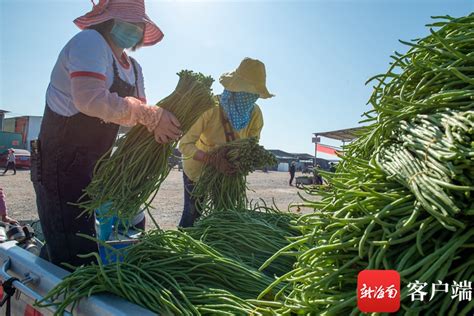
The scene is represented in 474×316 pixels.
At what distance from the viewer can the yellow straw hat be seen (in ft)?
8.58

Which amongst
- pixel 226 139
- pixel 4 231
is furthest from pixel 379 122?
pixel 4 231

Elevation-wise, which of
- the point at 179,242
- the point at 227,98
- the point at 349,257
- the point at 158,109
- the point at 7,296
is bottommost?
the point at 7,296

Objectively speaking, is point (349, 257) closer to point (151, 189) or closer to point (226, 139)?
point (151, 189)

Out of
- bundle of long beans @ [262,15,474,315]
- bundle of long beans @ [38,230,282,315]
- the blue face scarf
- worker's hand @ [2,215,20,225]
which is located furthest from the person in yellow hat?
bundle of long beans @ [262,15,474,315]

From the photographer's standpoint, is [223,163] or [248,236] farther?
[223,163]

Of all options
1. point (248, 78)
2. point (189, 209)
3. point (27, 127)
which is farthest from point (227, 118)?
point (27, 127)

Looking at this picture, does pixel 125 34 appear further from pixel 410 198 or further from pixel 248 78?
pixel 410 198

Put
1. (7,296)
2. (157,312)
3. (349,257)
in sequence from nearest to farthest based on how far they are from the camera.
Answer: (349,257) < (157,312) < (7,296)

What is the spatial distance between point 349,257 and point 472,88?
0.49 meters

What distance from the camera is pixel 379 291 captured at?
720 millimetres

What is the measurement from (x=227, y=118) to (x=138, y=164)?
1075mm

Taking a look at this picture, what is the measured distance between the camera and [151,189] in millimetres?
1773

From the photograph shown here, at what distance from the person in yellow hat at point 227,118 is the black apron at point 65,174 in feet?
2.91

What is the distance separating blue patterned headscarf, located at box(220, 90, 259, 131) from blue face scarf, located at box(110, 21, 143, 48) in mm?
942
